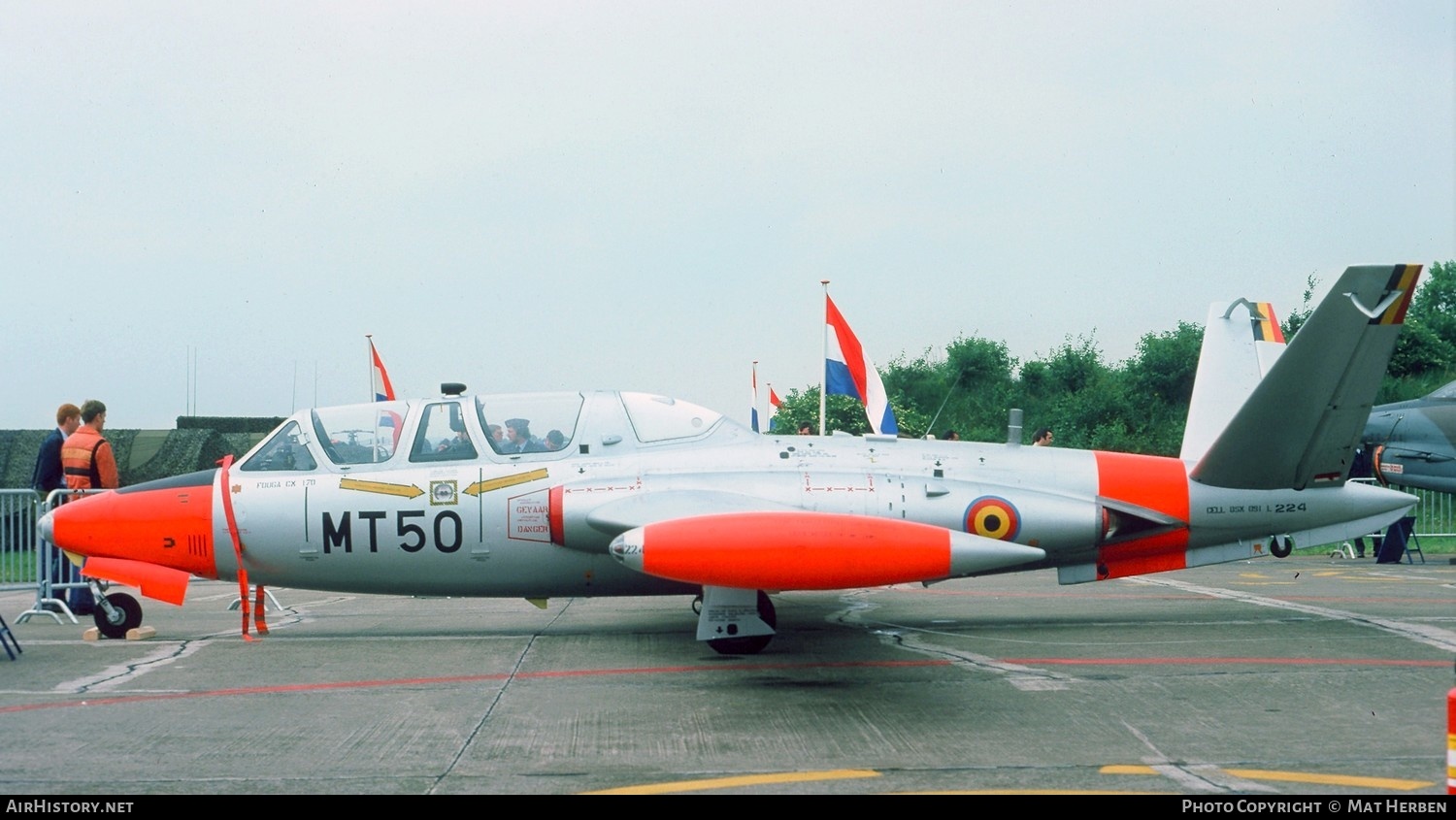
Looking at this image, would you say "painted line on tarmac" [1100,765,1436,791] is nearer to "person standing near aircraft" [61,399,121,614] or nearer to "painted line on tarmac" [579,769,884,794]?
"painted line on tarmac" [579,769,884,794]

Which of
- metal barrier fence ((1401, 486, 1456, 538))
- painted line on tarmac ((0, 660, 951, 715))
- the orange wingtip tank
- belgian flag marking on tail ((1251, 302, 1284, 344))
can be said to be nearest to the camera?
the orange wingtip tank

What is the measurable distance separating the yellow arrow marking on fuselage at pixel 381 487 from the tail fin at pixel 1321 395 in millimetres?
6852

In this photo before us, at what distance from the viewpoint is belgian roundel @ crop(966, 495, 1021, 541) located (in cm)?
936

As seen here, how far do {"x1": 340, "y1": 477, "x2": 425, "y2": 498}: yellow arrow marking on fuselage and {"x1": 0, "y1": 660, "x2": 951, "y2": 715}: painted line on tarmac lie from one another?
68.2 inches

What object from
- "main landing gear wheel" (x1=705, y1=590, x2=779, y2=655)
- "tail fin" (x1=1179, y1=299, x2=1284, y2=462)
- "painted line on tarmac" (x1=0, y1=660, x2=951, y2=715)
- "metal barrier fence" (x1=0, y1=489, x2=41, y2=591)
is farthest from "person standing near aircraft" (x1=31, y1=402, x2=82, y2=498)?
"tail fin" (x1=1179, y1=299, x2=1284, y2=462)

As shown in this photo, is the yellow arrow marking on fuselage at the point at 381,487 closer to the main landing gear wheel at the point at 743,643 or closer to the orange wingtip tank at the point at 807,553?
the main landing gear wheel at the point at 743,643

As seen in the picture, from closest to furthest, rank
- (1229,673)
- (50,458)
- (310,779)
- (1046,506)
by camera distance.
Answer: (310,779)
(1229,673)
(1046,506)
(50,458)

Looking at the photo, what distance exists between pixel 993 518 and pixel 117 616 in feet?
26.7

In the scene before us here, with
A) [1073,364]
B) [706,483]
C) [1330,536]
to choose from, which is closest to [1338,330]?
[1330,536]

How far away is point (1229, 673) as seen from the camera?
324 inches

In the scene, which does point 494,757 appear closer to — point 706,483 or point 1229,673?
point 706,483

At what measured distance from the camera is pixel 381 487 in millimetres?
9734
